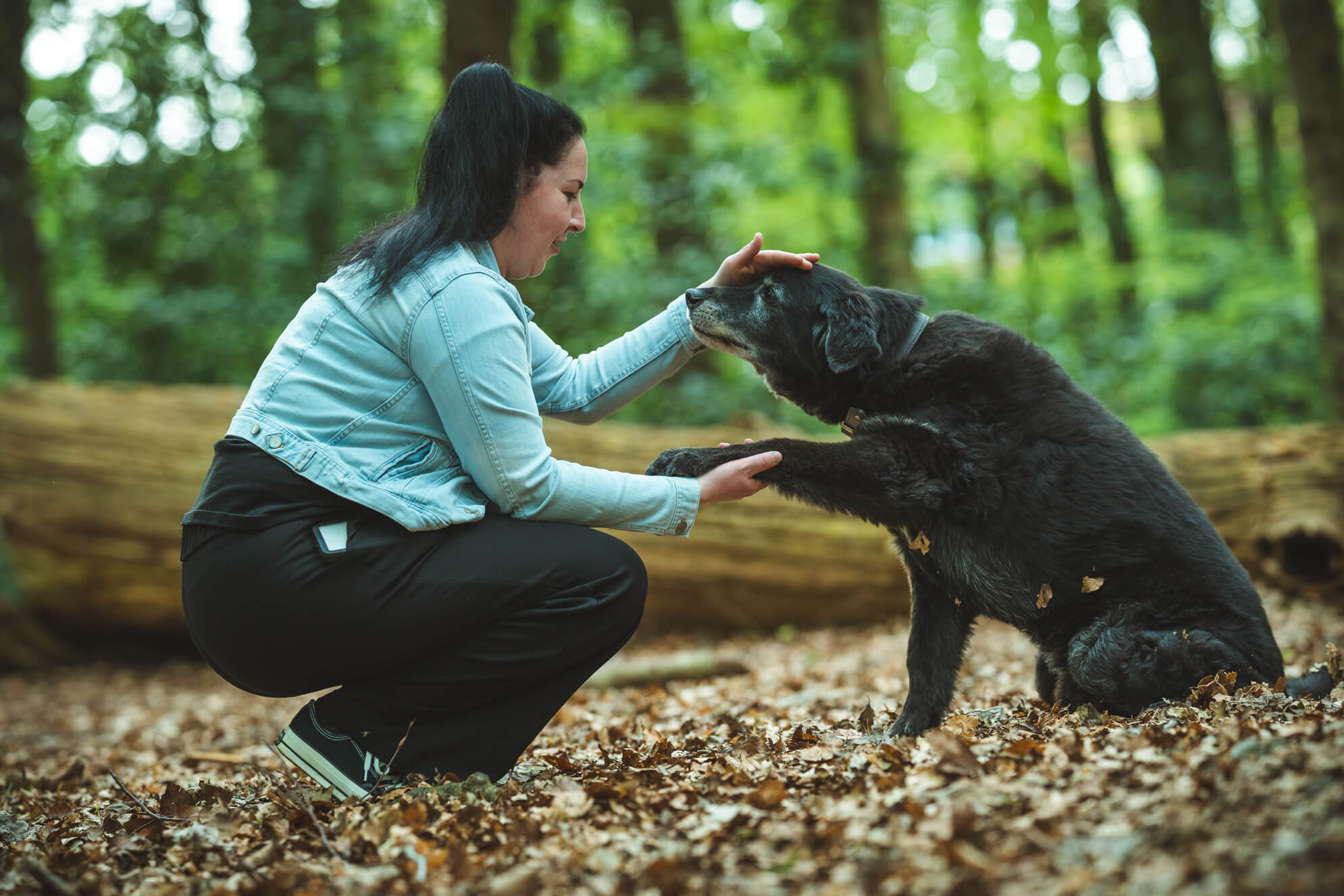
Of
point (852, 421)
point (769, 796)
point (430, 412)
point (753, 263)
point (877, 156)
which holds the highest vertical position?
point (877, 156)

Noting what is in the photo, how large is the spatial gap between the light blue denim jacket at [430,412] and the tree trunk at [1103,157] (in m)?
17.3

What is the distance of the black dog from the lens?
373cm

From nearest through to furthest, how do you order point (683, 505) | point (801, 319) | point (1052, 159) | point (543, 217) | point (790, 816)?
point (790, 816) < point (683, 505) < point (543, 217) < point (801, 319) < point (1052, 159)

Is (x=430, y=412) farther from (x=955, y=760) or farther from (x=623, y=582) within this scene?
(x=955, y=760)

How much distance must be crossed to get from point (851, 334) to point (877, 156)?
30.3 ft

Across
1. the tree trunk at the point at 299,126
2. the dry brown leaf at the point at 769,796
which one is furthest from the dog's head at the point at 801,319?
the tree trunk at the point at 299,126

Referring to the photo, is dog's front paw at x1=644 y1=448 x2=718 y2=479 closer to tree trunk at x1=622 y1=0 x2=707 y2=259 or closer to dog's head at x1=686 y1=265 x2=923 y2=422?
dog's head at x1=686 y1=265 x2=923 y2=422

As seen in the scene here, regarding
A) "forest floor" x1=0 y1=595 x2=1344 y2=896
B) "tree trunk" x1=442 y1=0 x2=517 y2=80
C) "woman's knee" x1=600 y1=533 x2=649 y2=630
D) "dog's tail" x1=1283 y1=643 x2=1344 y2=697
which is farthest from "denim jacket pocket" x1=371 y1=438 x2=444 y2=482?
"tree trunk" x1=442 y1=0 x2=517 y2=80

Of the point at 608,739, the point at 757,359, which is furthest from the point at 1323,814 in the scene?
the point at 608,739

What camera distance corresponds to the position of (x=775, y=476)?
3.74 metres

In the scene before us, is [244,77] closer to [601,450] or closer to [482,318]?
[601,450]

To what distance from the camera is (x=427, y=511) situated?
325cm

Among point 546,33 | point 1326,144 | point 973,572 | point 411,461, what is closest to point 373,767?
point 411,461

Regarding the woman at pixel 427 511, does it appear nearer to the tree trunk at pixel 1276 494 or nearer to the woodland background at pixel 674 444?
the woodland background at pixel 674 444
